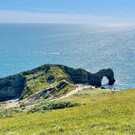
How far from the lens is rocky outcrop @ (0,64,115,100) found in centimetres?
11231

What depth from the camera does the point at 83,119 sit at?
2139cm

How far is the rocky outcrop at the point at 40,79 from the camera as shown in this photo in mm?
112312

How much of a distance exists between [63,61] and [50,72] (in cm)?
7942

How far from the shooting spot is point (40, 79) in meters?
117

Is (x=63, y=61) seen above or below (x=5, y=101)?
above

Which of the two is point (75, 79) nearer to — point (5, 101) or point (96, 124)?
point (5, 101)

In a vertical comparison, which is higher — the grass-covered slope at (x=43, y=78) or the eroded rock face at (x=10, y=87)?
the grass-covered slope at (x=43, y=78)

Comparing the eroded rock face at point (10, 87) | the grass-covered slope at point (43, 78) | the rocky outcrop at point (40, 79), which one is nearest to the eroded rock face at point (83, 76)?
the rocky outcrop at point (40, 79)

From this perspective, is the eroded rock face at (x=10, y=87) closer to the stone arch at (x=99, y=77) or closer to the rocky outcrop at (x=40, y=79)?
the rocky outcrop at (x=40, y=79)

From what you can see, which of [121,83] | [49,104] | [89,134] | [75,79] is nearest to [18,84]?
[75,79]

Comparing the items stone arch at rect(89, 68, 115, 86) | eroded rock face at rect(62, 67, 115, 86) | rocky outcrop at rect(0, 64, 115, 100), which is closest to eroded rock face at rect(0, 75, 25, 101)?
rocky outcrop at rect(0, 64, 115, 100)

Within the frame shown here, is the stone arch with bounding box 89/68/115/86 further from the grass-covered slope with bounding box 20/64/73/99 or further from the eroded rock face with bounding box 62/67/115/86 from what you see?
the grass-covered slope with bounding box 20/64/73/99

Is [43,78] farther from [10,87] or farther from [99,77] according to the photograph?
[99,77]

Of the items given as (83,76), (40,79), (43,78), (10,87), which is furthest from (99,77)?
(10,87)
